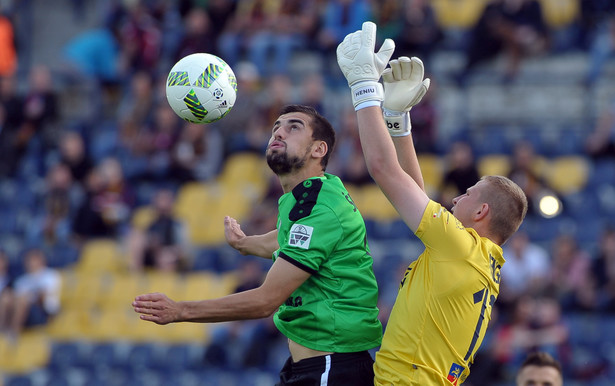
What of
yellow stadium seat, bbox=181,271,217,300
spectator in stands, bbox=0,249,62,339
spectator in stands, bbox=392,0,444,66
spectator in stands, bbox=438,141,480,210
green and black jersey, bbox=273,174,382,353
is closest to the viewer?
green and black jersey, bbox=273,174,382,353

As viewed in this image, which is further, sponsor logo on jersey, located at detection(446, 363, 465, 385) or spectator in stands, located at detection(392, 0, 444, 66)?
spectator in stands, located at detection(392, 0, 444, 66)

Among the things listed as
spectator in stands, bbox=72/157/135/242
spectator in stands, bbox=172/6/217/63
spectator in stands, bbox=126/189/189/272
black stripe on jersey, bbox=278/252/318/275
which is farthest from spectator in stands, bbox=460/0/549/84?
black stripe on jersey, bbox=278/252/318/275

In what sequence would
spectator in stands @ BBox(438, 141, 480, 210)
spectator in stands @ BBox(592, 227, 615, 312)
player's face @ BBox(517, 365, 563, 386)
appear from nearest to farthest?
player's face @ BBox(517, 365, 563, 386), spectator in stands @ BBox(592, 227, 615, 312), spectator in stands @ BBox(438, 141, 480, 210)

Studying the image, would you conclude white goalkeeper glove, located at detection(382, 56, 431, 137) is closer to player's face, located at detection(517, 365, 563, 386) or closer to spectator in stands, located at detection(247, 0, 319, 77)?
player's face, located at detection(517, 365, 563, 386)

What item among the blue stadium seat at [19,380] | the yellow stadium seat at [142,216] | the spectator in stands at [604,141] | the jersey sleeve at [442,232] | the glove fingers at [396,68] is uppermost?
the spectator in stands at [604,141]

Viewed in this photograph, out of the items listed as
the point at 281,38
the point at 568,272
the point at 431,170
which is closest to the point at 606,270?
the point at 568,272

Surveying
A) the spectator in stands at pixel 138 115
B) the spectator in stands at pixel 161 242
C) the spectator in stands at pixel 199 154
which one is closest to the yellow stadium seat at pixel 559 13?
the spectator in stands at pixel 199 154

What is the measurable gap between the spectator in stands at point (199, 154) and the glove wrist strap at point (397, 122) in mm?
9582

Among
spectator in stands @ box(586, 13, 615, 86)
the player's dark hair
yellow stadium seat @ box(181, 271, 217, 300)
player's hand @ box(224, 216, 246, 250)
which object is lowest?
yellow stadium seat @ box(181, 271, 217, 300)

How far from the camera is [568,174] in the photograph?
13125 mm

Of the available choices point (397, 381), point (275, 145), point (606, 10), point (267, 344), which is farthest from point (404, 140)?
point (606, 10)

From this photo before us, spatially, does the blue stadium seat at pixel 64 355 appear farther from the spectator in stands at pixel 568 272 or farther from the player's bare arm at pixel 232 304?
the player's bare arm at pixel 232 304

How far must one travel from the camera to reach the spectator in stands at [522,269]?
11422mm

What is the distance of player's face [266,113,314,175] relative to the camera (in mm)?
5879
